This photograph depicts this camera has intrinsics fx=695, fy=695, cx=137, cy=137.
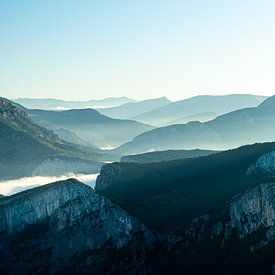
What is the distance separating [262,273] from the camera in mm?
197875
